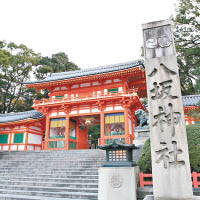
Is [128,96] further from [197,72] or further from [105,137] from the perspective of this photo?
[197,72]

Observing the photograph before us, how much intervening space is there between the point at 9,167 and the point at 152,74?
9.90 metres

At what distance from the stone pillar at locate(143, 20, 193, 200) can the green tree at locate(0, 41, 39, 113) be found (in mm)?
27635

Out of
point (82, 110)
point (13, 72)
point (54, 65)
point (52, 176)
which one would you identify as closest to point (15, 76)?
point (13, 72)

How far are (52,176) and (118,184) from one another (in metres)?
4.36

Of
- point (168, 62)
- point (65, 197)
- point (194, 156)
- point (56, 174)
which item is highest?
point (168, 62)

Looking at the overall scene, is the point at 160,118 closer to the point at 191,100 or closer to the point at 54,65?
the point at 191,100

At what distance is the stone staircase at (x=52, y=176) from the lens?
6.48m

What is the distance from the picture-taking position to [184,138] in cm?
372

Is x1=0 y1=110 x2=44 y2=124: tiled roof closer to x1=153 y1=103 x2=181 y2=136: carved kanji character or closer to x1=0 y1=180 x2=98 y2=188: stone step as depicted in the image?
x1=0 y1=180 x2=98 y2=188: stone step

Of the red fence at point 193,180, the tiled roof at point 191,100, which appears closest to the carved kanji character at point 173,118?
the red fence at point 193,180

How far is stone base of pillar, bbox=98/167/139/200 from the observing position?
477 cm

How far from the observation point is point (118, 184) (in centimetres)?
487

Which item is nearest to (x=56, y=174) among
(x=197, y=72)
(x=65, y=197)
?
(x=65, y=197)

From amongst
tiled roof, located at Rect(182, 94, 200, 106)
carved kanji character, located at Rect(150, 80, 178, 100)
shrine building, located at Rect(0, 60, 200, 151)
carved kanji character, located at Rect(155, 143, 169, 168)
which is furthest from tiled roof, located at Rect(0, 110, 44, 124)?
carved kanji character, located at Rect(155, 143, 169, 168)
